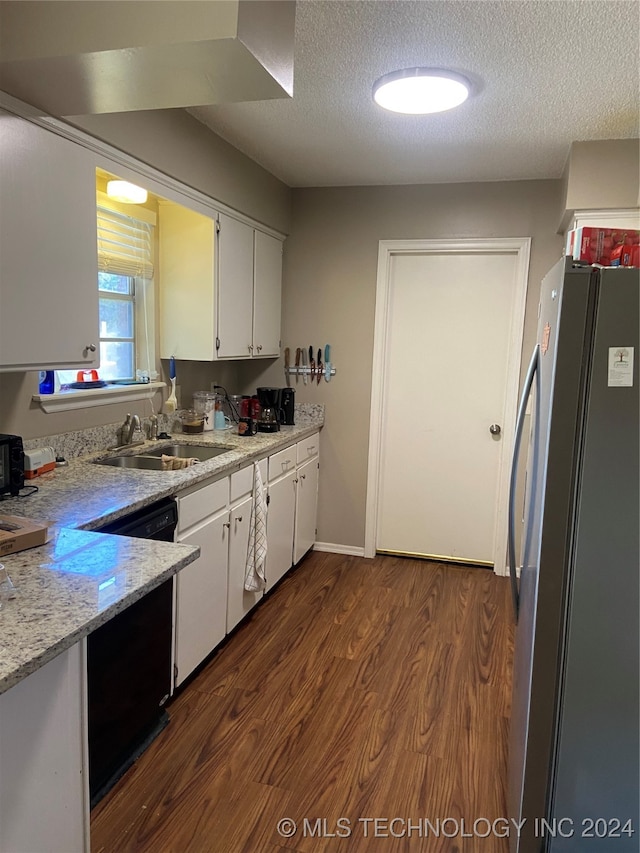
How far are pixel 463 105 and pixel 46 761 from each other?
8.83 feet

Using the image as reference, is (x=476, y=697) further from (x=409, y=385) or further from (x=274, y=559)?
(x=409, y=385)

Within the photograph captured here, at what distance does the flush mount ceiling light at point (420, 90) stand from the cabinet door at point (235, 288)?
1.12m

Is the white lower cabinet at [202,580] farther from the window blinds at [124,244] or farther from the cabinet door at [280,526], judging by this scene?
the window blinds at [124,244]

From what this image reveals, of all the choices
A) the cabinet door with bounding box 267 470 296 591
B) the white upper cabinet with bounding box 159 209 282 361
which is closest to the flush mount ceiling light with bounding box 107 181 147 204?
the white upper cabinet with bounding box 159 209 282 361

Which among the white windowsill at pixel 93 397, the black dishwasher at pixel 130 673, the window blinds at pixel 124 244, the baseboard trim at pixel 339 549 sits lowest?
the baseboard trim at pixel 339 549

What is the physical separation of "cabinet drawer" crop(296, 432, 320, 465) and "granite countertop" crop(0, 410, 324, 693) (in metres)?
1.08

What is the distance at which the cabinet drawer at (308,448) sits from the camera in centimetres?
356

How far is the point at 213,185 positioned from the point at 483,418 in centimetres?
220

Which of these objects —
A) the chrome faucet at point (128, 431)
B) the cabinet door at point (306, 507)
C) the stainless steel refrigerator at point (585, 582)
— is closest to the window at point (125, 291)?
the chrome faucet at point (128, 431)

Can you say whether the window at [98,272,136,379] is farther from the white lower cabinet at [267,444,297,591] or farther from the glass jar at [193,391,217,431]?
the white lower cabinet at [267,444,297,591]

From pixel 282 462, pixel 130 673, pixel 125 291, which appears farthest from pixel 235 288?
pixel 130 673

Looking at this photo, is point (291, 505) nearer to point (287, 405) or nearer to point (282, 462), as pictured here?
point (282, 462)

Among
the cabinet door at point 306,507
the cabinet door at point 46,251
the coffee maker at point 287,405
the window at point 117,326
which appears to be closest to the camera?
the cabinet door at point 46,251

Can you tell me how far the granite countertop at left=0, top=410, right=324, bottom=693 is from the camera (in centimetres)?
109
